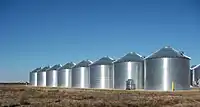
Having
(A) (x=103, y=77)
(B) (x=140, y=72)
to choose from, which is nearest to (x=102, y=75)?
(A) (x=103, y=77)

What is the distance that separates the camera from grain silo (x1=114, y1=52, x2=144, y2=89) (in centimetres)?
5381

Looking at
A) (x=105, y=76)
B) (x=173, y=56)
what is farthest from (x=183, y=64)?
(x=105, y=76)

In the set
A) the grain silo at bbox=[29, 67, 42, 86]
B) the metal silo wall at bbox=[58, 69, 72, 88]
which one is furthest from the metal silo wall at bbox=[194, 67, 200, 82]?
the grain silo at bbox=[29, 67, 42, 86]

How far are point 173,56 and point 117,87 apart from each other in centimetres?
1314

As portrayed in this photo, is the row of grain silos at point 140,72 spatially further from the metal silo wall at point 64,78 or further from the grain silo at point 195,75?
the grain silo at point 195,75

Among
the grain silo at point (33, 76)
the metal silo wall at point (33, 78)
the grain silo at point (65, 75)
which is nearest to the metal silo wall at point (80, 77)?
the grain silo at point (65, 75)

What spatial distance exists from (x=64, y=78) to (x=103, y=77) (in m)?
22.5

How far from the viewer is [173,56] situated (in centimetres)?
4753

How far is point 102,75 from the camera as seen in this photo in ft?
198

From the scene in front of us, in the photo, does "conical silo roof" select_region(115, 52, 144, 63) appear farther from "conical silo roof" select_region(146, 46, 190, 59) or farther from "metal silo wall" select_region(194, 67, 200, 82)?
"metal silo wall" select_region(194, 67, 200, 82)

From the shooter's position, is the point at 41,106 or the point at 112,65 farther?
the point at 112,65

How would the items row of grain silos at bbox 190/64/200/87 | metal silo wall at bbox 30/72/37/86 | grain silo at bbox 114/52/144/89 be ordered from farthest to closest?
metal silo wall at bbox 30/72/37/86
row of grain silos at bbox 190/64/200/87
grain silo at bbox 114/52/144/89

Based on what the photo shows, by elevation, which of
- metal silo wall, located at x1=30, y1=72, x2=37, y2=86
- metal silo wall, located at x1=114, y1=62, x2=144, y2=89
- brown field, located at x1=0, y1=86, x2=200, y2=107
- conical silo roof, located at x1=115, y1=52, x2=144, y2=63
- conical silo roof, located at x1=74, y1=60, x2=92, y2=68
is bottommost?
metal silo wall, located at x1=30, y1=72, x2=37, y2=86

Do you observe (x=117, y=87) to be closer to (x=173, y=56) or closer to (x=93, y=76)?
(x=93, y=76)
